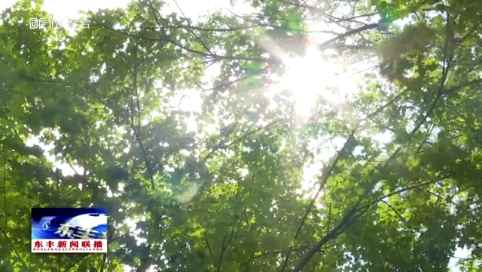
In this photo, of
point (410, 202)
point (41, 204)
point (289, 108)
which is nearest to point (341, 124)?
point (289, 108)

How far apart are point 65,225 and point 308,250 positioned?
2.32 meters

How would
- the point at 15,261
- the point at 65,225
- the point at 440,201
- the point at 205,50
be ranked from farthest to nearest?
the point at 205,50
the point at 440,201
the point at 65,225
the point at 15,261

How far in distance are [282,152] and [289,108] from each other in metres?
0.61

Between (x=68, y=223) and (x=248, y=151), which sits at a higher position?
(x=248, y=151)

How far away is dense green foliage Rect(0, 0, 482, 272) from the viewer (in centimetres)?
445

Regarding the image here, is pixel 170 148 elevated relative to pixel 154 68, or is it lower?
lower

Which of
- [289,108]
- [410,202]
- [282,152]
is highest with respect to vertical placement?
[289,108]

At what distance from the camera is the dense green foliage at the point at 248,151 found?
4449 mm

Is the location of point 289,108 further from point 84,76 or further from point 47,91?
point 47,91

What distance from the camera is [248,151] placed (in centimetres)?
538

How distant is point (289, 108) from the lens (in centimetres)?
595

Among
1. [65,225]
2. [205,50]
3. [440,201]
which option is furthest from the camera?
[205,50]

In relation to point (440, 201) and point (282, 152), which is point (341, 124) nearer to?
point (282, 152)

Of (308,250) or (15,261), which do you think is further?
(308,250)
